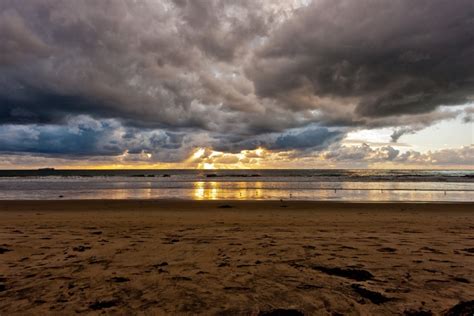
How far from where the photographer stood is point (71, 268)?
5.84m

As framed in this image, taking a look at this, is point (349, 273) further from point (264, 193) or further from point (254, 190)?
point (254, 190)

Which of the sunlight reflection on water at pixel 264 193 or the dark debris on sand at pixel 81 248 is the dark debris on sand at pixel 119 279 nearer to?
the dark debris on sand at pixel 81 248

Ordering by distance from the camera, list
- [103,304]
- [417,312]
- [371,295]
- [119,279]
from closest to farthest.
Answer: [417,312]
[103,304]
[371,295]
[119,279]

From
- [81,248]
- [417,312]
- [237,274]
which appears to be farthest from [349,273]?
[81,248]

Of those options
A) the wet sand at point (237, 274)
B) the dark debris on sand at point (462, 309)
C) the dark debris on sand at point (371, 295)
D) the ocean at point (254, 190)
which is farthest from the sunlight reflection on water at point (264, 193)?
the dark debris on sand at point (462, 309)

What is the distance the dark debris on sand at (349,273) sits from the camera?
206 inches

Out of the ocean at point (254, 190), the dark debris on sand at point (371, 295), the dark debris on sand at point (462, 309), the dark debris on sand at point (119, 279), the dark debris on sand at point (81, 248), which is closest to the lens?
the dark debris on sand at point (462, 309)

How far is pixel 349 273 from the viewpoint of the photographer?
5430 millimetres

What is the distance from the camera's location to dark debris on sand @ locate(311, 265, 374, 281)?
522 centimetres

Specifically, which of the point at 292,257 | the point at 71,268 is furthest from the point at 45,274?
the point at 292,257

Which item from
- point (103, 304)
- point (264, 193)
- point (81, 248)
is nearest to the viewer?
point (103, 304)

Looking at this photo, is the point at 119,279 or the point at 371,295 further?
the point at 119,279

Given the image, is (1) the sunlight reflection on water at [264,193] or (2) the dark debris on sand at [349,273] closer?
(2) the dark debris on sand at [349,273]

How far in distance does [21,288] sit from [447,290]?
22.2 ft
